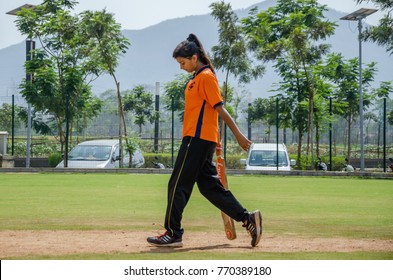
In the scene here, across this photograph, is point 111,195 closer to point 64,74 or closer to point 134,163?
point 134,163

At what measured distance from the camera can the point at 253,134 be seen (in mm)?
47969

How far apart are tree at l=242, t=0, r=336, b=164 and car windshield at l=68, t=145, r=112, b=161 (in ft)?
27.9

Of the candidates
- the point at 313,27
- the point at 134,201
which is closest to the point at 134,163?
the point at 313,27

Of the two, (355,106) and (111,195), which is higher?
(355,106)

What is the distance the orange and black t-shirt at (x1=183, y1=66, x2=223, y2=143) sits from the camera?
28.6 ft

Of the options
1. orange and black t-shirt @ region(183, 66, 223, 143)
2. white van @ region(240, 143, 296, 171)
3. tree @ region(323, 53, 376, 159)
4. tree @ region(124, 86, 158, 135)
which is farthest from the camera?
tree @ region(124, 86, 158, 135)

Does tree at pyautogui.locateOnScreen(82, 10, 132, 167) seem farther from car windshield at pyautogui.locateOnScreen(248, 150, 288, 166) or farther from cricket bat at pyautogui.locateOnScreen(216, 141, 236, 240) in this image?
cricket bat at pyautogui.locateOnScreen(216, 141, 236, 240)

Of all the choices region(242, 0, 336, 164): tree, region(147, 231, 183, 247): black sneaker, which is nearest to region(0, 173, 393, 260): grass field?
region(147, 231, 183, 247): black sneaker

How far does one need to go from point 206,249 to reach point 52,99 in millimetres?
28472

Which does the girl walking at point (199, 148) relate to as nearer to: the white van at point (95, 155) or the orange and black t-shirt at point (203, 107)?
the orange and black t-shirt at point (203, 107)

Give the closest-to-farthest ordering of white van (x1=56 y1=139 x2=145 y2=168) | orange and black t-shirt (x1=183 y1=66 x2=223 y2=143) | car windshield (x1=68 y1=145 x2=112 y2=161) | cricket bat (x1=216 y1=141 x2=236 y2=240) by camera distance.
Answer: orange and black t-shirt (x1=183 y1=66 x2=223 y2=143)
cricket bat (x1=216 y1=141 x2=236 y2=240)
white van (x1=56 y1=139 x2=145 y2=168)
car windshield (x1=68 y1=145 x2=112 y2=161)

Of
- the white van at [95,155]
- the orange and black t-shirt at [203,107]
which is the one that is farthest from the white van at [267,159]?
the orange and black t-shirt at [203,107]

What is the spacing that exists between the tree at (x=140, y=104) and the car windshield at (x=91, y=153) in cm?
2127

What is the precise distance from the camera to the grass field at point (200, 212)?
8461 mm
